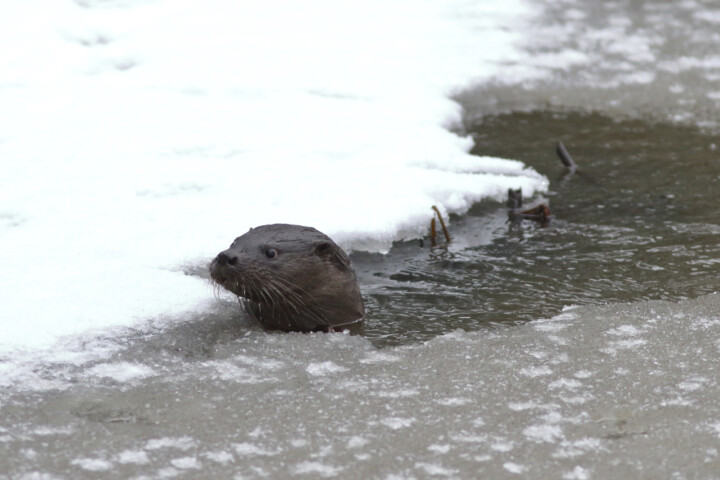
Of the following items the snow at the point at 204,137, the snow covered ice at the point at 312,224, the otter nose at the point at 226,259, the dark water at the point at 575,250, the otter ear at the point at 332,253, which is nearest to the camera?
the snow covered ice at the point at 312,224

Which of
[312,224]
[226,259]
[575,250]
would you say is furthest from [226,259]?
[575,250]

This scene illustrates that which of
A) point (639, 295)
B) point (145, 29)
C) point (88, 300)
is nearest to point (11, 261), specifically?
point (88, 300)

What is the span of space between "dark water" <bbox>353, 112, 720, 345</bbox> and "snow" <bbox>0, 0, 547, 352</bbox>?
33 cm

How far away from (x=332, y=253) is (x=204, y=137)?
2.57m

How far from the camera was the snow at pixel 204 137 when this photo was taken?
15.9 ft

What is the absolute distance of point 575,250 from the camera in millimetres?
5523

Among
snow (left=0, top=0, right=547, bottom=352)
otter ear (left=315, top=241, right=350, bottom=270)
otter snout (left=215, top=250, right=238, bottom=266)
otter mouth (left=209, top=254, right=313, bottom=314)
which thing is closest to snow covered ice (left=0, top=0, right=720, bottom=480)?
snow (left=0, top=0, right=547, bottom=352)

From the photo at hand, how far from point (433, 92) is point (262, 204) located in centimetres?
302

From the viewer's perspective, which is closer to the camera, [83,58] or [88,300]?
[88,300]

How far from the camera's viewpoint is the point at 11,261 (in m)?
4.83

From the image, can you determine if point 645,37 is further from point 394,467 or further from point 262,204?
point 394,467

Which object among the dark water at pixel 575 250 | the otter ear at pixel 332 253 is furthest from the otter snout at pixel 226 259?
the dark water at pixel 575 250

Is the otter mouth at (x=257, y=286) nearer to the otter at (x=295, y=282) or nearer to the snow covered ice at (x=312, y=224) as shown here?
the otter at (x=295, y=282)

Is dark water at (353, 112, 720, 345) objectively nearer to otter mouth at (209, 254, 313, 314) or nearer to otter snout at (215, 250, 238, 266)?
otter mouth at (209, 254, 313, 314)
